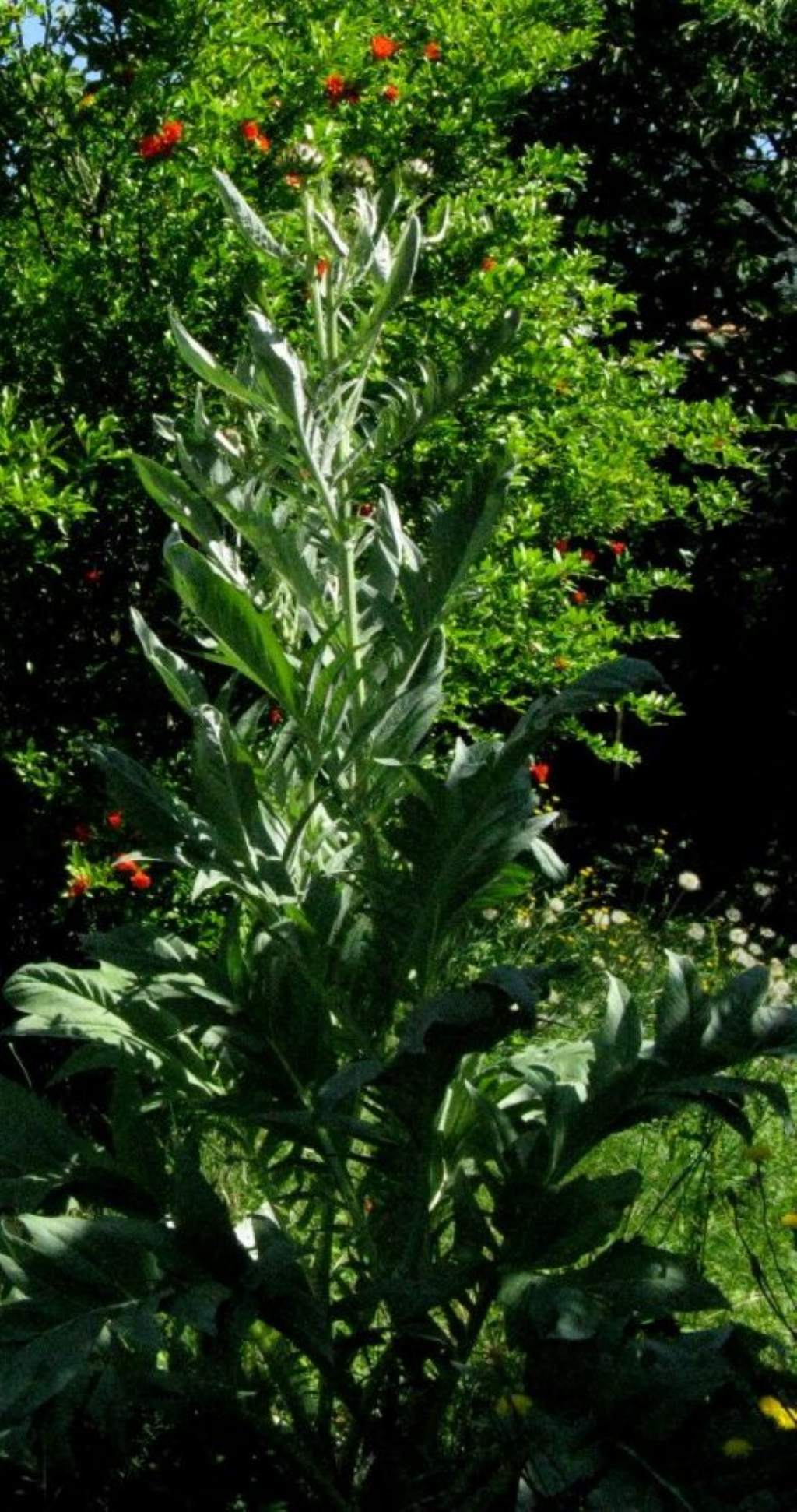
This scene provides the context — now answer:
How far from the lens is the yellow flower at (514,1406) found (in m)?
2.76

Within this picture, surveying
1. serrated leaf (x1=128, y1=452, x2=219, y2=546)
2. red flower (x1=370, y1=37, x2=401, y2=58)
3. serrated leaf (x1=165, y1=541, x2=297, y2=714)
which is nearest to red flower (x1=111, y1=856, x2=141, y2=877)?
serrated leaf (x1=128, y1=452, x2=219, y2=546)

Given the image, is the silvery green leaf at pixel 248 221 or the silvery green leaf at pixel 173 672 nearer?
the silvery green leaf at pixel 248 221

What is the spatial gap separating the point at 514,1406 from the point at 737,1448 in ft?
1.15

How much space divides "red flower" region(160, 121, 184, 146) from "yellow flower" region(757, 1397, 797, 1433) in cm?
325

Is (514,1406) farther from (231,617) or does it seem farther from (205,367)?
(205,367)

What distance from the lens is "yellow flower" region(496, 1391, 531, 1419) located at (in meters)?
2.76

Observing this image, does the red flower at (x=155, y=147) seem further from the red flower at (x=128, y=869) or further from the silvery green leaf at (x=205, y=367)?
the red flower at (x=128, y=869)

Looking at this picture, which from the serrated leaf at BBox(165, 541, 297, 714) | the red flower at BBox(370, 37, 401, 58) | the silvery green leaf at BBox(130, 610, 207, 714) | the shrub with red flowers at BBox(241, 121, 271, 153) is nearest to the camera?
the serrated leaf at BBox(165, 541, 297, 714)

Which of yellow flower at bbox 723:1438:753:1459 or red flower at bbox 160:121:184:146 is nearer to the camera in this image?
yellow flower at bbox 723:1438:753:1459

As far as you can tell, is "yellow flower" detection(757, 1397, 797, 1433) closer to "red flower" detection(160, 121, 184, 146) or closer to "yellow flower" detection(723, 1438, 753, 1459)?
"yellow flower" detection(723, 1438, 753, 1459)

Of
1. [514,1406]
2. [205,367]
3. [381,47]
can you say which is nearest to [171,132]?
[381,47]

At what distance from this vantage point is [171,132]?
4430 millimetres

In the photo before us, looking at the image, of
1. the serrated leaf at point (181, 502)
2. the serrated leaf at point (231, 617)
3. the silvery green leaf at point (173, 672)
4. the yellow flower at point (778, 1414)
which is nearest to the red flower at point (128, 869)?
the silvery green leaf at point (173, 672)

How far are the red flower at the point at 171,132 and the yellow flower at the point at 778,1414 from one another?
10.7 feet
